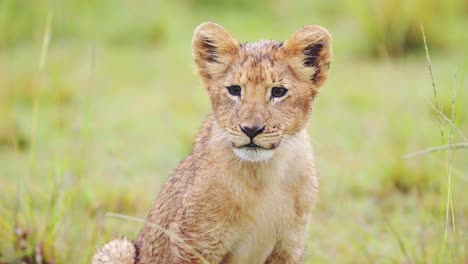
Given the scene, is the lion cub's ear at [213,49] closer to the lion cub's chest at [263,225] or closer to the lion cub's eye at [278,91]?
the lion cub's eye at [278,91]

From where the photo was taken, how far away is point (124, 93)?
9727 mm

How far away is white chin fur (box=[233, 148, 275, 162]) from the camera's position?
14.8 feet

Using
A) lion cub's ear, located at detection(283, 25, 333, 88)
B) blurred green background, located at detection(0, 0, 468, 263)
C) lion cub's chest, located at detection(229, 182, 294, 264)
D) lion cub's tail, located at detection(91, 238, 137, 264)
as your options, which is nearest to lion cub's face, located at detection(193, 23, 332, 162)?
lion cub's ear, located at detection(283, 25, 333, 88)

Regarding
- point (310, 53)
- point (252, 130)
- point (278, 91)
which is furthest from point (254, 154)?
point (310, 53)

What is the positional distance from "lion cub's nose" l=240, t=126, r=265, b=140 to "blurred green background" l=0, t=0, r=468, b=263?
2.96 ft

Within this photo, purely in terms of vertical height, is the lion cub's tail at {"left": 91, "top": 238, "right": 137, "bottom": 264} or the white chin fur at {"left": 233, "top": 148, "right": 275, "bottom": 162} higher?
the white chin fur at {"left": 233, "top": 148, "right": 275, "bottom": 162}

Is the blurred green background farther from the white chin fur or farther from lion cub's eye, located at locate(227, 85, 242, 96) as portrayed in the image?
lion cub's eye, located at locate(227, 85, 242, 96)

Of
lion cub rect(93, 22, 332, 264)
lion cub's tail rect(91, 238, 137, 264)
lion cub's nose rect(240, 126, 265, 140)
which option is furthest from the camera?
lion cub's tail rect(91, 238, 137, 264)

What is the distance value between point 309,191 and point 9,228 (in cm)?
194

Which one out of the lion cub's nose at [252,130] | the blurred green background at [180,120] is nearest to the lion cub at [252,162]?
the lion cub's nose at [252,130]

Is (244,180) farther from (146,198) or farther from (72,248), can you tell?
(146,198)

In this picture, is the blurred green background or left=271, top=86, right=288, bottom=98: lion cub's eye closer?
left=271, top=86, right=288, bottom=98: lion cub's eye

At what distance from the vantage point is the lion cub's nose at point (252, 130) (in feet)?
14.5

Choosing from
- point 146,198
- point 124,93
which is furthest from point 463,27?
point 146,198
